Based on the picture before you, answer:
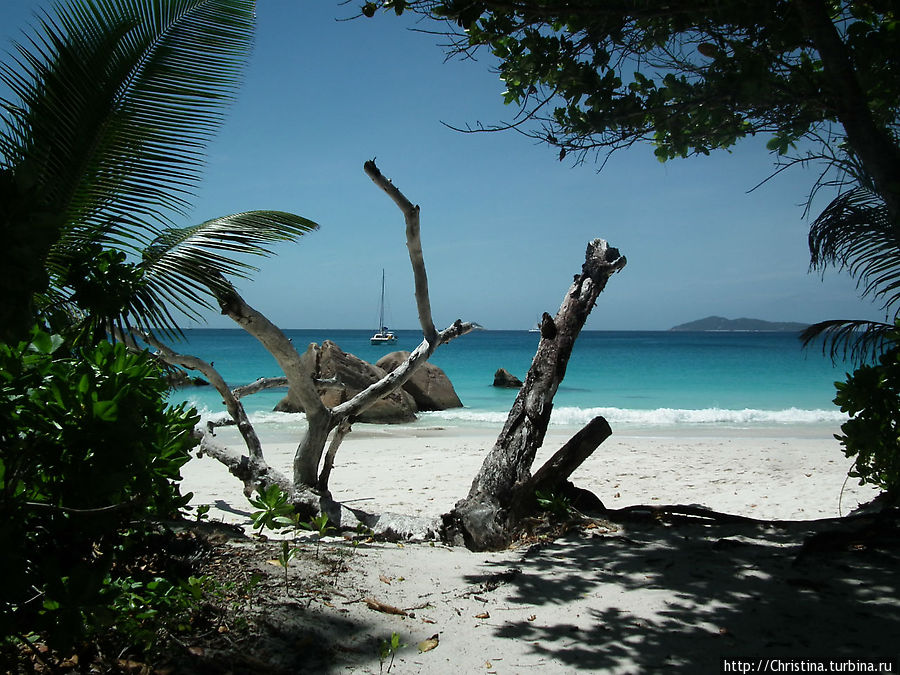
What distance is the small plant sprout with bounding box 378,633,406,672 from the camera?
226 centimetres

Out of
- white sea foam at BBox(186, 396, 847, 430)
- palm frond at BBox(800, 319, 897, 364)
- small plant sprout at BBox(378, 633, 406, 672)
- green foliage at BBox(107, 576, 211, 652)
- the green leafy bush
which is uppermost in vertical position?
palm frond at BBox(800, 319, 897, 364)

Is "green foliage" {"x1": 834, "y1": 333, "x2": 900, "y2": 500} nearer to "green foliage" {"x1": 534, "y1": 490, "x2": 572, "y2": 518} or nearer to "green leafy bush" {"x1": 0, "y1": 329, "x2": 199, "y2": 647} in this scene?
"green foliage" {"x1": 534, "y1": 490, "x2": 572, "y2": 518}

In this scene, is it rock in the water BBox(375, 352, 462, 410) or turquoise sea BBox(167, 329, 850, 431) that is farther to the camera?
rock in the water BBox(375, 352, 462, 410)

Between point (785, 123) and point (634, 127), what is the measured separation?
917 millimetres

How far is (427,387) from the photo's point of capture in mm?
19281

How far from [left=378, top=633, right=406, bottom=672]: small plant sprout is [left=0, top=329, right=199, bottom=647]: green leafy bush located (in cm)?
101

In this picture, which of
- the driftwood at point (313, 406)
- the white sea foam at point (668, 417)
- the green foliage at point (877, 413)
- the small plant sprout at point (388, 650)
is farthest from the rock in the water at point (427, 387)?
the small plant sprout at point (388, 650)

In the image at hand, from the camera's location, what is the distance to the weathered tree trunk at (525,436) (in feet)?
14.6

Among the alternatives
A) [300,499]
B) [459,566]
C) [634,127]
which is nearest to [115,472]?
[459,566]

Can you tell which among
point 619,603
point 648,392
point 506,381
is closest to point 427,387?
point 506,381

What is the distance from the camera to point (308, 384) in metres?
5.64

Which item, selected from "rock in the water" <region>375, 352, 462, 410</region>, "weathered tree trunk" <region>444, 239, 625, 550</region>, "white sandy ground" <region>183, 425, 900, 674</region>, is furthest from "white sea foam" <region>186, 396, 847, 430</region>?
"white sandy ground" <region>183, 425, 900, 674</region>

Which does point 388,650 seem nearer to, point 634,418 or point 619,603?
point 619,603

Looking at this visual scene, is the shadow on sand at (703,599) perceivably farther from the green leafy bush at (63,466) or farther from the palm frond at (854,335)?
the green leafy bush at (63,466)
